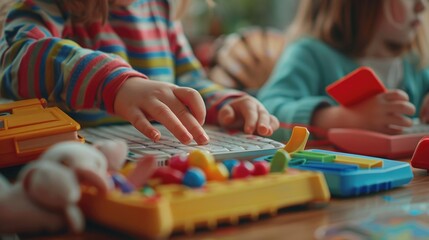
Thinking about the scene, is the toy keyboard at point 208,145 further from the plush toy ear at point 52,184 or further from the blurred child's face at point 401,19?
the blurred child's face at point 401,19

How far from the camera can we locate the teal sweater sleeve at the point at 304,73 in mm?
1130

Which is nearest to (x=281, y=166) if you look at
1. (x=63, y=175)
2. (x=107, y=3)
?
(x=63, y=175)

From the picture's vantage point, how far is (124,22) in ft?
3.23

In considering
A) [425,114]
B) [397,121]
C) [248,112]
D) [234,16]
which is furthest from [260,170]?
[234,16]

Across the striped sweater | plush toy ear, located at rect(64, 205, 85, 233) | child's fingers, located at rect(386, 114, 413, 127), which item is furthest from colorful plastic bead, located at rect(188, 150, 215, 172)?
child's fingers, located at rect(386, 114, 413, 127)

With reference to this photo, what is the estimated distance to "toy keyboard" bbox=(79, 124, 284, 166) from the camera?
24.0 inches

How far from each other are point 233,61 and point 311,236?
3.25ft

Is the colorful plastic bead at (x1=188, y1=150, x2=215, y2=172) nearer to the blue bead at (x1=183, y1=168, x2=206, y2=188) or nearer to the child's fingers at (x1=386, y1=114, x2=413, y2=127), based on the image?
the blue bead at (x1=183, y1=168, x2=206, y2=188)

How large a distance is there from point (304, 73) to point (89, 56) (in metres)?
0.57

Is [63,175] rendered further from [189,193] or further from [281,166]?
[281,166]

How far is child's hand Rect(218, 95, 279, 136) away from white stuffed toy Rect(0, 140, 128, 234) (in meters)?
0.37

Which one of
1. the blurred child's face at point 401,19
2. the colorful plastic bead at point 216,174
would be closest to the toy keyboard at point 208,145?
the colorful plastic bead at point 216,174

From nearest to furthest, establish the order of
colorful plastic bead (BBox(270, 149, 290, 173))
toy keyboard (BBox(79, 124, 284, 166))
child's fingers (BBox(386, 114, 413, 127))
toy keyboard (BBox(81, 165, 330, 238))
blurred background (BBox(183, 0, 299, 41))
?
1. toy keyboard (BBox(81, 165, 330, 238))
2. colorful plastic bead (BBox(270, 149, 290, 173))
3. toy keyboard (BBox(79, 124, 284, 166))
4. child's fingers (BBox(386, 114, 413, 127))
5. blurred background (BBox(183, 0, 299, 41))

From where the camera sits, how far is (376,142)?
0.79 m
